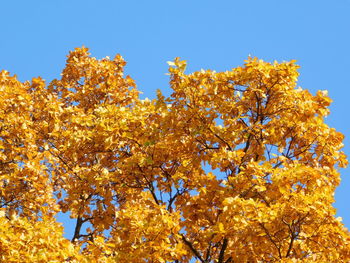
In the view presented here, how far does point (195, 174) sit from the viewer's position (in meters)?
12.0

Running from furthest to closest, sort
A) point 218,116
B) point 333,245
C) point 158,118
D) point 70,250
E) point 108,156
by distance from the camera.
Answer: point 108,156 < point 158,118 < point 218,116 < point 333,245 < point 70,250

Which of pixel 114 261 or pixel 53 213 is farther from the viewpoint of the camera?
pixel 53 213

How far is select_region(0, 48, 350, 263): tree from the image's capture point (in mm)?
9633

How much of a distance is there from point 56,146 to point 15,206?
2.37 meters

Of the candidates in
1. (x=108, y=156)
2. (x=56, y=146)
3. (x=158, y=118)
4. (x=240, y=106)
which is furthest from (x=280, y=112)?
(x=56, y=146)

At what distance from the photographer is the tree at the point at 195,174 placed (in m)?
9.63

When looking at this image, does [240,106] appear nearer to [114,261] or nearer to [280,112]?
[280,112]

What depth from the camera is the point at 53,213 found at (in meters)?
15.6

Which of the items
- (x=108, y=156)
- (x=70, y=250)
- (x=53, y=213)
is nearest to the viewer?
(x=70, y=250)

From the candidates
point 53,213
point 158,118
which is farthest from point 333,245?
point 53,213

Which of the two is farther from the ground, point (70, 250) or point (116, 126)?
point (116, 126)

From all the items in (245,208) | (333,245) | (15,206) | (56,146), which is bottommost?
(333,245)

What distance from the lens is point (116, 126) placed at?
38.8 feet

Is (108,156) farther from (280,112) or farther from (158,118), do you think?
(280,112)
